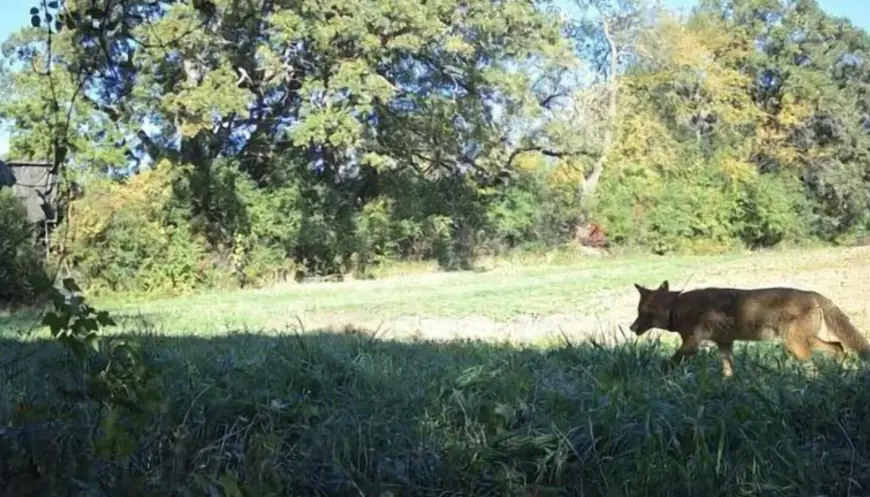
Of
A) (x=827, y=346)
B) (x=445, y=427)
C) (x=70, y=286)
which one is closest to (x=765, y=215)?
(x=827, y=346)

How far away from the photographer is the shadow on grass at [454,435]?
9.27ft

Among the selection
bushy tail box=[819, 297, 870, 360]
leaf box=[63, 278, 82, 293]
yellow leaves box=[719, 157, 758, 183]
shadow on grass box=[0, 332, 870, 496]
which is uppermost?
yellow leaves box=[719, 157, 758, 183]

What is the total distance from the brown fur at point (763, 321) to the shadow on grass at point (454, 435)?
43.4 inches

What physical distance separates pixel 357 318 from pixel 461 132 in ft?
50.3

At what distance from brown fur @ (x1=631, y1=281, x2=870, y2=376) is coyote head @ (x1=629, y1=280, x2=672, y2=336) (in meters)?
0.03

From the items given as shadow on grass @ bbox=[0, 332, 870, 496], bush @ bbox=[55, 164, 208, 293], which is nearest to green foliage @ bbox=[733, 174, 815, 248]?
bush @ bbox=[55, 164, 208, 293]

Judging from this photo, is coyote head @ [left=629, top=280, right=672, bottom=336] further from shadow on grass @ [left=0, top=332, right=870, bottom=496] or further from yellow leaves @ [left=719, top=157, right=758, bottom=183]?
yellow leaves @ [left=719, top=157, right=758, bottom=183]

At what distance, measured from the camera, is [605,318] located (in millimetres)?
11609

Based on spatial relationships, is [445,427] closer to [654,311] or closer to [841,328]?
[841,328]

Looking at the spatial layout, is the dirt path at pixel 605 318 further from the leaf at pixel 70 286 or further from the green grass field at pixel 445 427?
the leaf at pixel 70 286

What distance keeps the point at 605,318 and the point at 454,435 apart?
8.28 metres

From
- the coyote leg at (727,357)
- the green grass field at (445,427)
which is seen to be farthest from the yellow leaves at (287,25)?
the coyote leg at (727,357)

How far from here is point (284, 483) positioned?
3186mm

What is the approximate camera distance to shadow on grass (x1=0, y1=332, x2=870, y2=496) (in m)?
2.83
